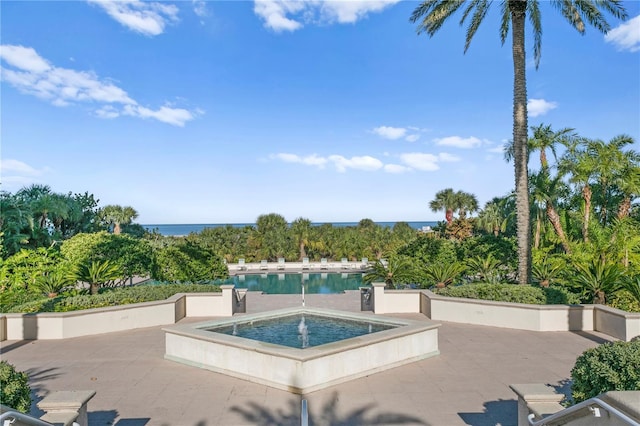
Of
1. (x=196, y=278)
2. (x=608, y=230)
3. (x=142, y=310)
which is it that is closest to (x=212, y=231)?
(x=196, y=278)

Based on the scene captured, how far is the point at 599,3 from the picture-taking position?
13.7 m

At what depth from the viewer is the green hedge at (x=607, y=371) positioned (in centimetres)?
459

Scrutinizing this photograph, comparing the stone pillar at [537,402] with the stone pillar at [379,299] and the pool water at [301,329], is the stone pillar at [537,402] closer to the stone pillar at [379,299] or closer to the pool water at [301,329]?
the pool water at [301,329]

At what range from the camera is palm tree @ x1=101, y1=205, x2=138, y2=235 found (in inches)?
1895

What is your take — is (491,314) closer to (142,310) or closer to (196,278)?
(142,310)

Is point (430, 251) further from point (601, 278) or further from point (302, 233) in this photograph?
point (302, 233)

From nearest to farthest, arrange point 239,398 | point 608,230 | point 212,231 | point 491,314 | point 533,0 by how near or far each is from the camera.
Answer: point 239,398 → point 491,314 → point 533,0 → point 608,230 → point 212,231

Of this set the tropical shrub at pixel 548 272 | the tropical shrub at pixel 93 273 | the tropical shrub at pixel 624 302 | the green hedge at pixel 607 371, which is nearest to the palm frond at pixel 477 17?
the tropical shrub at pixel 548 272

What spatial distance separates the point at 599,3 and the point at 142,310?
1791 centimetres

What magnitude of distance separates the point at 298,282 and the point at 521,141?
2053 centimetres

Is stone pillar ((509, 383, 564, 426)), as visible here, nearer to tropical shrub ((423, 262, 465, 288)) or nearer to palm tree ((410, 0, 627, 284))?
palm tree ((410, 0, 627, 284))

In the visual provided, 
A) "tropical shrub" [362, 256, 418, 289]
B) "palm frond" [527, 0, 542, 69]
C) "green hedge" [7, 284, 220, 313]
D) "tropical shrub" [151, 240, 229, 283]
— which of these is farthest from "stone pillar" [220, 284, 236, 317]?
"palm frond" [527, 0, 542, 69]

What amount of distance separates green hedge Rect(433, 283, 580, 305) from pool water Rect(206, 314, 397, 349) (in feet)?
16.2

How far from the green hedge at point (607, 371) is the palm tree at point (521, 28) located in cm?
906
